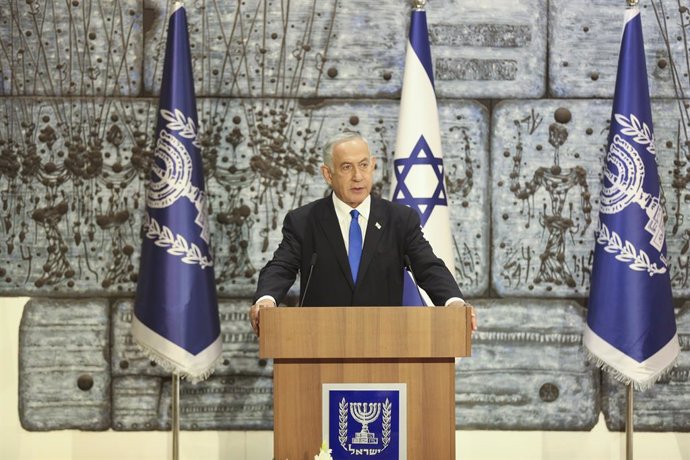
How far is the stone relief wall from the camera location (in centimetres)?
480

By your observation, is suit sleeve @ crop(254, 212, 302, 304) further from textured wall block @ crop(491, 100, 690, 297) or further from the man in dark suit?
textured wall block @ crop(491, 100, 690, 297)

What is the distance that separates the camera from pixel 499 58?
4820 millimetres

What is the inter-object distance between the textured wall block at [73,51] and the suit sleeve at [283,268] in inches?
74.4

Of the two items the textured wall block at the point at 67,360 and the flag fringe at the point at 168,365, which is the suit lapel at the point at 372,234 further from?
the textured wall block at the point at 67,360

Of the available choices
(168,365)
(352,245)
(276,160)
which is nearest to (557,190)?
(276,160)

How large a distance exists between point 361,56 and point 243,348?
1.81 meters

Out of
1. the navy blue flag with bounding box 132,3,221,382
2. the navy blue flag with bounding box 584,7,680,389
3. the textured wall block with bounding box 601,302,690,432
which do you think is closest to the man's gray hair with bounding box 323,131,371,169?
the navy blue flag with bounding box 132,3,221,382

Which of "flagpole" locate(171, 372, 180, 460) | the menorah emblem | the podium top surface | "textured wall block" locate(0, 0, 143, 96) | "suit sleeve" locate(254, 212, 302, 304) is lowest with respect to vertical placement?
"flagpole" locate(171, 372, 180, 460)

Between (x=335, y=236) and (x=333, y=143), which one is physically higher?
(x=333, y=143)

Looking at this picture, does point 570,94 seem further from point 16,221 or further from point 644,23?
point 16,221

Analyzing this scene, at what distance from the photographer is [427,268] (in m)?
3.31

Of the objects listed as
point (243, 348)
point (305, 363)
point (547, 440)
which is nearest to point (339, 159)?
→ point (305, 363)

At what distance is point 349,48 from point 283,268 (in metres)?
1.95

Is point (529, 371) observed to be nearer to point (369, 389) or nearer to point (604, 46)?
point (604, 46)
